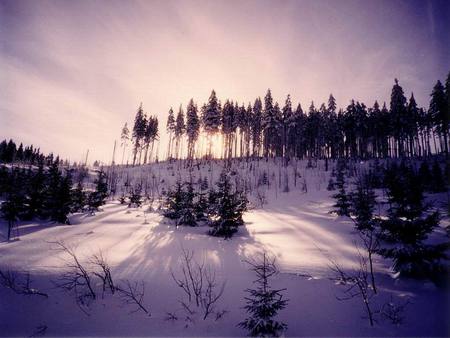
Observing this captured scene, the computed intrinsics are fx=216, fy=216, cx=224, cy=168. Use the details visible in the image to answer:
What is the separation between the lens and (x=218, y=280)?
764cm

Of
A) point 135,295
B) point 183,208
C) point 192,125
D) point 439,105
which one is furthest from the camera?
point 192,125

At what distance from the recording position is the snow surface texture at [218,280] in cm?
546

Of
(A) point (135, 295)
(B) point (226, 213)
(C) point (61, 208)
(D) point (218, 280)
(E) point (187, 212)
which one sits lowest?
(A) point (135, 295)

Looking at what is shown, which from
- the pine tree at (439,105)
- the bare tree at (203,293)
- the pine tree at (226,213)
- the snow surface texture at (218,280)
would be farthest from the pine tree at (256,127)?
the bare tree at (203,293)

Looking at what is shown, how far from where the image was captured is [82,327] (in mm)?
5492

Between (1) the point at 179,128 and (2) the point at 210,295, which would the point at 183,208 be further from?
(1) the point at 179,128

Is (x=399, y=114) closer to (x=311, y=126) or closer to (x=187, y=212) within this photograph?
(x=311, y=126)

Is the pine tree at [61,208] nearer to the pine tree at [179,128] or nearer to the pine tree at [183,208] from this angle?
the pine tree at [183,208]

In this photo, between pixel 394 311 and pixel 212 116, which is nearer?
pixel 394 311

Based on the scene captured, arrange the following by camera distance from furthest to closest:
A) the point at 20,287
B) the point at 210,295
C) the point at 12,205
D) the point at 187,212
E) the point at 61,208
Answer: the point at 61,208 < the point at 187,212 < the point at 12,205 < the point at 20,287 < the point at 210,295

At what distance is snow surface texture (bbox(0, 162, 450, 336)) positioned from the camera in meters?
5.46

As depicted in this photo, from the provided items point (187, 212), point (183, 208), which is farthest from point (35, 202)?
point (187, 212)

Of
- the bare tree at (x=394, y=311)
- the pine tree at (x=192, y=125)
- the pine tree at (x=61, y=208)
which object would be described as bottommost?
the bare tree at (x=394, y=311)

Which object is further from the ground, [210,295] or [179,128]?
[179,128]
